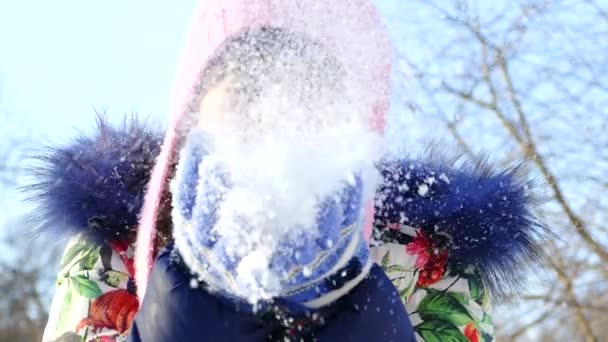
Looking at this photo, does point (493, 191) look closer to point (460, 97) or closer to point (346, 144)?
point (346, 144)

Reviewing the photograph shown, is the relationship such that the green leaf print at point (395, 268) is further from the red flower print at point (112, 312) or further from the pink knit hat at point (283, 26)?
the red flower print at point (112, 312)

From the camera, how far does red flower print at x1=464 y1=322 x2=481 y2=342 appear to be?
97cm

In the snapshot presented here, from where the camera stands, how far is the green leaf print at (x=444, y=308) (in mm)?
980

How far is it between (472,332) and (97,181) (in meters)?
0.48

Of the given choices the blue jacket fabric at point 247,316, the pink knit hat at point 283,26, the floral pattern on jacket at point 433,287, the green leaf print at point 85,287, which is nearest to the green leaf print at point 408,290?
the floral pattern on jacket at point 433,287

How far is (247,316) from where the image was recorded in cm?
70

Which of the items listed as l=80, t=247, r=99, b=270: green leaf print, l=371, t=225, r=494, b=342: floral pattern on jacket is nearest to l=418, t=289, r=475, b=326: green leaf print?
l=371, t=225, r=494, b=342: floral pattern on jacket

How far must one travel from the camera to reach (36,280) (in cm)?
924

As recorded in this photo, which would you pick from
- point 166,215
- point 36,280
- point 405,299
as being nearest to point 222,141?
point 166,215

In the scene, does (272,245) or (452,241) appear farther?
(452,241)

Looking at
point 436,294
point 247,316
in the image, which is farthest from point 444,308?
point 247,316

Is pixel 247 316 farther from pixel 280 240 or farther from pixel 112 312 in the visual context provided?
pixel 112 312

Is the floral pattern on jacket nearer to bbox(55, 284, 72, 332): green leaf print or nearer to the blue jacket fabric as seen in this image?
the blue jacket fabric

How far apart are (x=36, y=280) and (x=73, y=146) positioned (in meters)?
8.62
